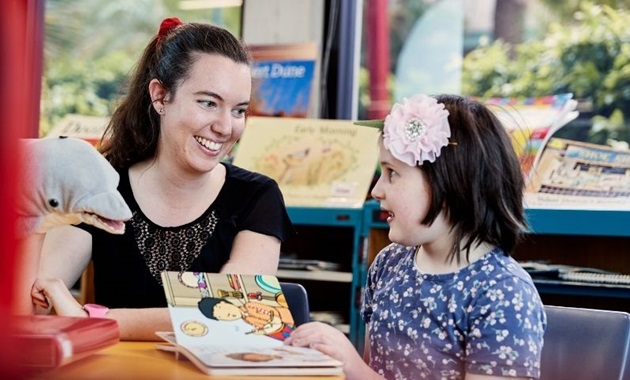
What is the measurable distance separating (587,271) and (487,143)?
1.61m

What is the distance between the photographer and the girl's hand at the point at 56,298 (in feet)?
4.30

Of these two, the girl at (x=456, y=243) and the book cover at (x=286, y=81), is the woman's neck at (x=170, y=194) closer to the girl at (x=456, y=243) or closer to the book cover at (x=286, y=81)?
the girl at (x=456, y=243)

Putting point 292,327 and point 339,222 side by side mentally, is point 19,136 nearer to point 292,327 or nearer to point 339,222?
point 292,327

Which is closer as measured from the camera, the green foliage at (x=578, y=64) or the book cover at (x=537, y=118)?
the book cover at (x=537, y=118)

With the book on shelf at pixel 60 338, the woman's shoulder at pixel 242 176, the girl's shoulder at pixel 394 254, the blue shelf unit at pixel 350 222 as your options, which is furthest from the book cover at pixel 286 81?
the book on shelf at pixel 60 338

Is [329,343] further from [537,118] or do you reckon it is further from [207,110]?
[537,118]

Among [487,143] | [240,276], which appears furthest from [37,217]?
[487,143]

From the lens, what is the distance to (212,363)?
1.02 metres

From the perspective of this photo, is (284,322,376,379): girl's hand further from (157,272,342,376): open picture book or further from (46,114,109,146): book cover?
(46,114,109,146): book cover

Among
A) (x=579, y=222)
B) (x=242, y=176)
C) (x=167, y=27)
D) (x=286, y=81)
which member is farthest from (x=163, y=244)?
(x=286, y=81)

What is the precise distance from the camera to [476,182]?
139 centimetres

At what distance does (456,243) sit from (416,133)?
205 mm

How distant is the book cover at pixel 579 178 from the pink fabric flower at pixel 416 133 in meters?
1.67

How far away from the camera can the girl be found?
4.30 feet
